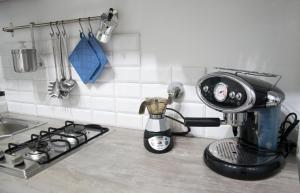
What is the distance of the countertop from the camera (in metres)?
0.65

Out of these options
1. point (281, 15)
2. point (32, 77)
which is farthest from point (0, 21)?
point (281, 15)

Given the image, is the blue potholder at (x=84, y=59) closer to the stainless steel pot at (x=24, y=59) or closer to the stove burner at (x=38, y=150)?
the stainless steel pot at (x=24, y=59)

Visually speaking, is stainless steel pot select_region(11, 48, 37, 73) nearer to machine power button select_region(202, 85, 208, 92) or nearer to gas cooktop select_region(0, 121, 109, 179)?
gas cooktop select_region(0, 121, 109, 179)

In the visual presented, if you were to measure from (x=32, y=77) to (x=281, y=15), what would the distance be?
125 centimetres

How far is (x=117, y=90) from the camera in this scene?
3.68ft

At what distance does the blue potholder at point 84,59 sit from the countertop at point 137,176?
0.38 metres

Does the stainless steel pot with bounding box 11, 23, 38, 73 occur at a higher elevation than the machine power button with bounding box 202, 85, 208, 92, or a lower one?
higher

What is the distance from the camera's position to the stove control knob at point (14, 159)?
2.54 feet

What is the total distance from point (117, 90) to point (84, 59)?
0.21 meters

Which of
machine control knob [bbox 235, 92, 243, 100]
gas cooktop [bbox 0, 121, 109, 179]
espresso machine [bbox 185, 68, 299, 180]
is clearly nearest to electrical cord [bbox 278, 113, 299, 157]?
espresso machine [bbox 185, 68, 299, 180]

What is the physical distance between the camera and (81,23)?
1137 millimetres

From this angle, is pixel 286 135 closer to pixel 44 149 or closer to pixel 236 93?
pixel 236 93

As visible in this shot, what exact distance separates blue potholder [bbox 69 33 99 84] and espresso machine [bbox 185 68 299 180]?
56 cm

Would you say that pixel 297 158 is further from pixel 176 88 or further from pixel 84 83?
pixel 84 83
